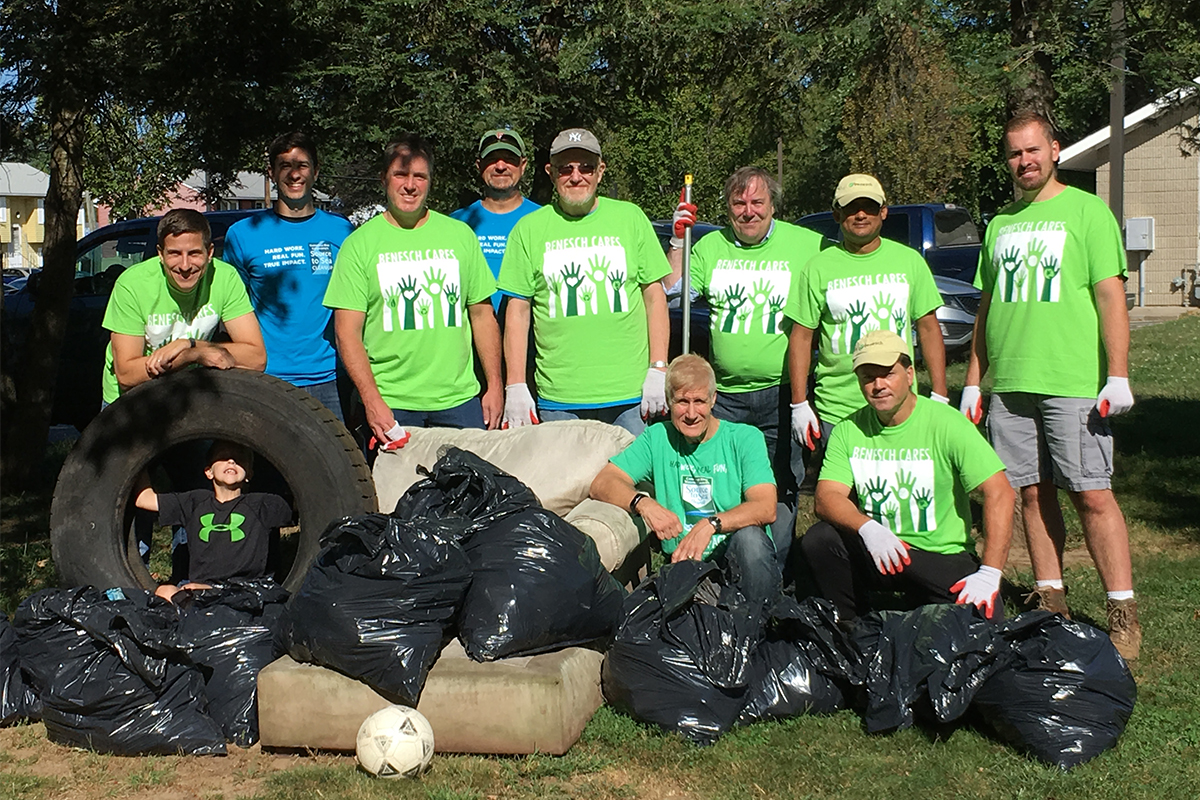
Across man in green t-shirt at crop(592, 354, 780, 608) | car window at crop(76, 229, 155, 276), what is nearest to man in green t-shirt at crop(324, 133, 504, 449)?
man in green t-shirt at crop(592, 354, 780, 608)

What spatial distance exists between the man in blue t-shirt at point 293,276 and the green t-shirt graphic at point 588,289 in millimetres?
857

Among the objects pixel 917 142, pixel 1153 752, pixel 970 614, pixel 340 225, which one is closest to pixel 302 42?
pixel 340 225

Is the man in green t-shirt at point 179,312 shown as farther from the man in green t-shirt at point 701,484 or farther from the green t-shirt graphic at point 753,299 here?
the green t-shirt graphic at point 753,299

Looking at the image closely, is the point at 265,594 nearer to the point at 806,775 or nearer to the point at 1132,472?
the point at 806,775

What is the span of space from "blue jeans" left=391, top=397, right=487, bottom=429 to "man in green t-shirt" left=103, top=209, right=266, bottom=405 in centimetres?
64

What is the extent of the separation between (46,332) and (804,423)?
5573 mm

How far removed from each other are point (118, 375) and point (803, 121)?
5.66m

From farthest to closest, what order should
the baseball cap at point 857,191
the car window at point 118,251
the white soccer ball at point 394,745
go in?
1. the car window at point 118,251
2. the baseball cap at point 857,191
3. the white soccer ball at point 394,745

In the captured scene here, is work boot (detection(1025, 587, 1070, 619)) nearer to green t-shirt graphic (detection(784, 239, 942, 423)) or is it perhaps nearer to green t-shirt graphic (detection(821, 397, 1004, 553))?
green t-shirt graphic (detection(821, 397, 1004, 553))

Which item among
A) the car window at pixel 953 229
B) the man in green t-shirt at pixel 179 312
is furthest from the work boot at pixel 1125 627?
the car window at pixel 953 229

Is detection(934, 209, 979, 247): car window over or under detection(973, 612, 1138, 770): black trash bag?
→ over

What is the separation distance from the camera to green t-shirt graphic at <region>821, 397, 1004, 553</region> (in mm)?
4379

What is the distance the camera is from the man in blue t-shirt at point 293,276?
5367mm

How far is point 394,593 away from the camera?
3.95 meters
